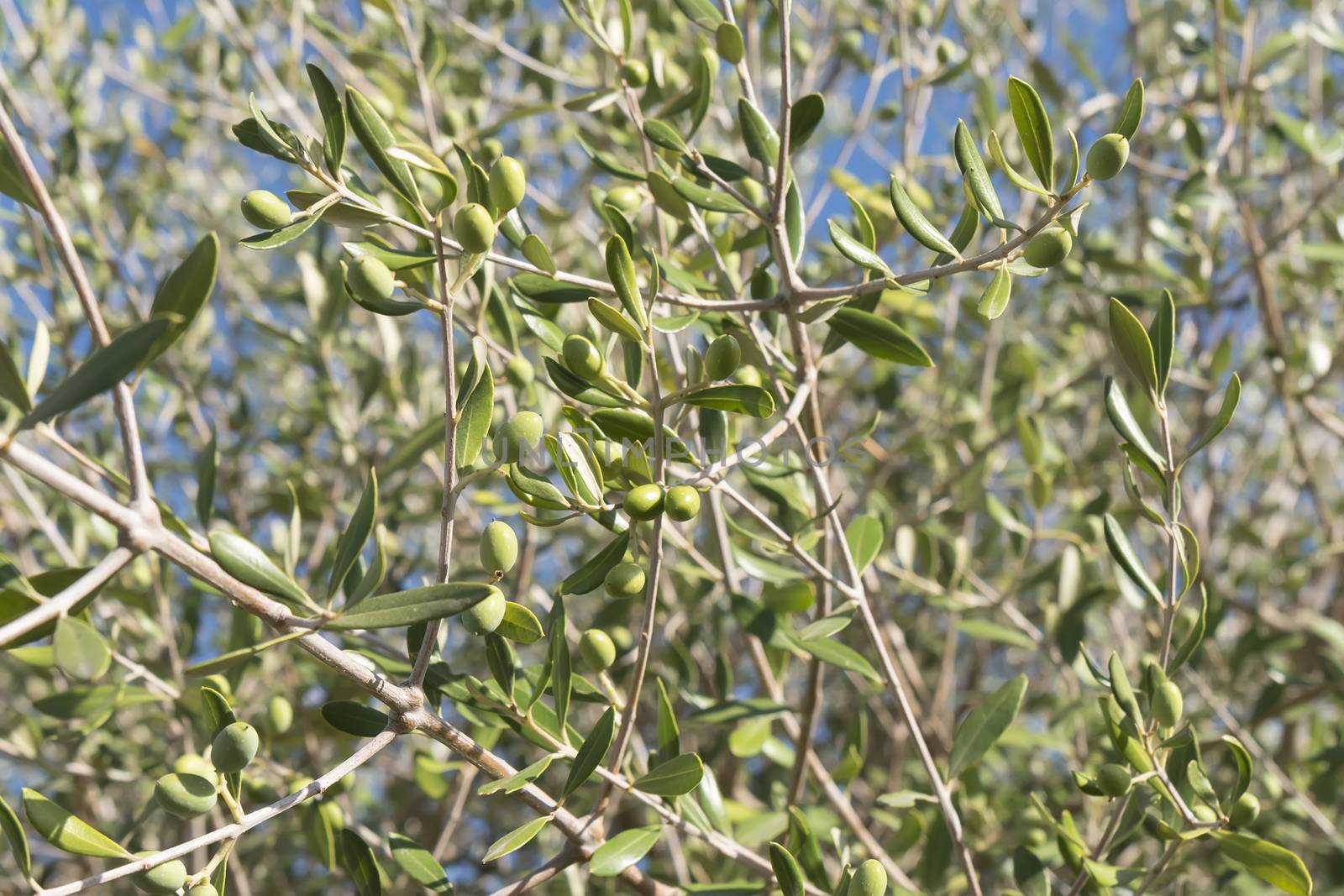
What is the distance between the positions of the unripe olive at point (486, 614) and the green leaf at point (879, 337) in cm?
44

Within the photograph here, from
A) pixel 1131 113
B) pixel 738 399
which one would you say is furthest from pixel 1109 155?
pixel 738 399

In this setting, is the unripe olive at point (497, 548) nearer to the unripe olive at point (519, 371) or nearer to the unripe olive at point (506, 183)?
the unripe olive at point (506, 183)

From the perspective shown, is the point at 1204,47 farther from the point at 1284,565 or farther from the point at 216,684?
the point at 216,684

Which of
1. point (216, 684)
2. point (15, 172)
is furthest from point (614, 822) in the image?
point (15, 172)

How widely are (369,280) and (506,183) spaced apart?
0.13 m

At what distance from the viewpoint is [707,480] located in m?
0.87

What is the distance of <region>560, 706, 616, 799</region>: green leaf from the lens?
0.92 meters

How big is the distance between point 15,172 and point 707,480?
0.53 meters

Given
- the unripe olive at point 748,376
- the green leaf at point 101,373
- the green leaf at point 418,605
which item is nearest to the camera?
the green leaf at point 101,373

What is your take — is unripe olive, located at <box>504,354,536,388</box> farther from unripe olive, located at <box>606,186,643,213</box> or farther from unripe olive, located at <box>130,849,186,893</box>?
unripe olive, located at <box>130,849,186,893</box>

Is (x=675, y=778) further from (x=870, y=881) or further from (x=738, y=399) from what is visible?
(x=738, y=399)

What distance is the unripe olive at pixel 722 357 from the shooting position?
0.87 meters

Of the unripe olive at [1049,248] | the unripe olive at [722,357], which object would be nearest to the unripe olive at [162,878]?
the unripe olive at [722,357]

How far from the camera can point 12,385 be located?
660mm
